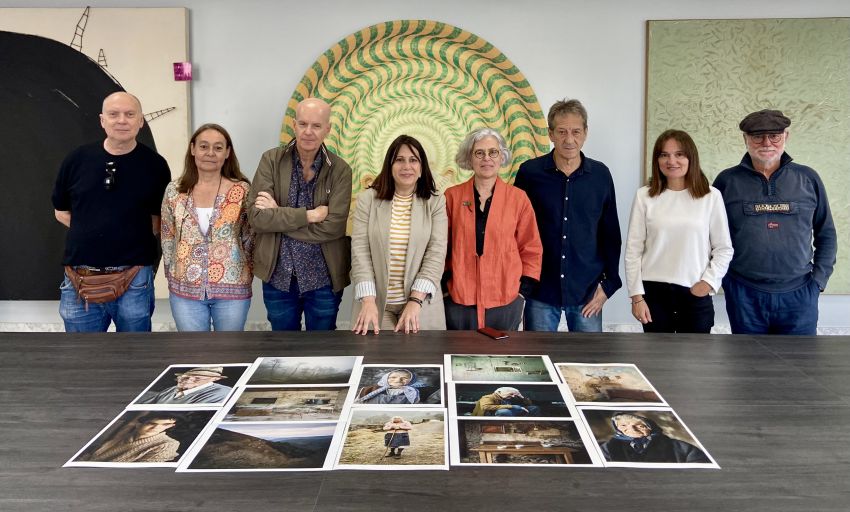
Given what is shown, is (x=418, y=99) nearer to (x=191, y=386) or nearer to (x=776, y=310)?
(x=776, y=310)

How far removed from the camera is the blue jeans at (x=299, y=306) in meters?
2.88

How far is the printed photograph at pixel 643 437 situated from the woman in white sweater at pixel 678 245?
1.43 metres

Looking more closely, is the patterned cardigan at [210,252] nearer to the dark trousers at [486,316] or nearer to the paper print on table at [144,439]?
the dark trousers at [486,316]

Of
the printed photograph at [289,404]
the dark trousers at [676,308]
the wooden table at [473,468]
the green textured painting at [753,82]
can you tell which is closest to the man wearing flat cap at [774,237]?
the dark trousers at [676,308]

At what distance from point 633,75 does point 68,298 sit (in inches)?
126

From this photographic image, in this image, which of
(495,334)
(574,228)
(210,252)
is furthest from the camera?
(574,228)

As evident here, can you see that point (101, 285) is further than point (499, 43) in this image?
No

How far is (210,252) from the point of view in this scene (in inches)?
107

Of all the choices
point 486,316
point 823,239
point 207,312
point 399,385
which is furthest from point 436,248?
point 823,239

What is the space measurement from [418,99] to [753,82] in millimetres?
1943

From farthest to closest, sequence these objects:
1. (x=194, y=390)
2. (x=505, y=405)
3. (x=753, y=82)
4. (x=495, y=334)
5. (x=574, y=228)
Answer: (x=753, y=82) → (x=574, y=228) → (x=495, y=334) → (x=194, y=390) → (x=505, y=405)

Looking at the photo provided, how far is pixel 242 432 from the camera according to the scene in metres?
1.34

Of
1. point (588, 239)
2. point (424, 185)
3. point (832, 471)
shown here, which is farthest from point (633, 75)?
point (832, 471)

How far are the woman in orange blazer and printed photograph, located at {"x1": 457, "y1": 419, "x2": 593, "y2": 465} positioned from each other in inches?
52.5
